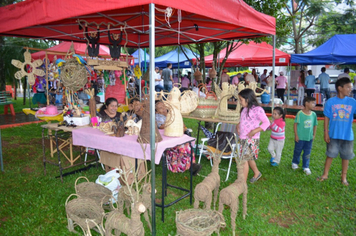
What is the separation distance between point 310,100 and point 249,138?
1.44 m

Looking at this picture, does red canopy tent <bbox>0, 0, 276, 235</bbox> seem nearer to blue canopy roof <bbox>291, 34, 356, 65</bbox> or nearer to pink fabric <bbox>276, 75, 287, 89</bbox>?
blue canopy roof <bbox>291, 34, 356, 65</bbox>

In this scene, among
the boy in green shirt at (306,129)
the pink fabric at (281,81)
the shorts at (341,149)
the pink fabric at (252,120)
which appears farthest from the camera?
the pink fabric at (281,81)

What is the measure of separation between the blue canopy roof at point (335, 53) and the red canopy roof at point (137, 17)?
627 centimetres

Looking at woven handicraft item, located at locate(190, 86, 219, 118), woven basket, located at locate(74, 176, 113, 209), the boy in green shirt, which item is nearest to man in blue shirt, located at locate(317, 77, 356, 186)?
the boy in green shirt

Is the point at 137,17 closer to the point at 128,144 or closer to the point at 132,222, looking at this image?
the point at 128,144

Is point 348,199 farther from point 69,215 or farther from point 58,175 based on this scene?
point 58,175

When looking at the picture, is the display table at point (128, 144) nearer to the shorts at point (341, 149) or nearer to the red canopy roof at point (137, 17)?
the red canopy roof at point (137, 17)

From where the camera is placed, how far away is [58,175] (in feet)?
14.3

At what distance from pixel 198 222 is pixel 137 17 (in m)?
4.13

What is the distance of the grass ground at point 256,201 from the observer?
9.47 feet

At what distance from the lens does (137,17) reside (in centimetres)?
511

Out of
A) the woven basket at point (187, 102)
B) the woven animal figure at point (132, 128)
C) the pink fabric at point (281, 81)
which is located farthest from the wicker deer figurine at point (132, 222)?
the pink fabric at point (281, 81)

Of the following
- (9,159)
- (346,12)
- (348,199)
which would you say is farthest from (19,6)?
(346,12)

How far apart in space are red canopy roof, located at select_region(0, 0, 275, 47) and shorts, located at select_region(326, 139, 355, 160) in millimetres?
1995
